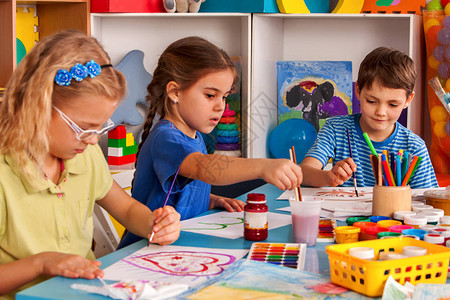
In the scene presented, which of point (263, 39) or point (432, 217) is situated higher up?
point (263, 39)

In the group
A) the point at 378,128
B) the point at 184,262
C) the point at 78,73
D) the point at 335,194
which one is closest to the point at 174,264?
the point at 184,262

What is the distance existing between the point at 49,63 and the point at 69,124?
12 cm

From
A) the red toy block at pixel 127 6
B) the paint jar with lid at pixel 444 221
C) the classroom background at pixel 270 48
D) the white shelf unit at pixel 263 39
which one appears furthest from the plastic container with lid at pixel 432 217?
the red toy block at pixel 127 6

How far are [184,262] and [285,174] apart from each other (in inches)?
11.1

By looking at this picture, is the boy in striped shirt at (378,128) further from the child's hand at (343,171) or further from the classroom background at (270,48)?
the classroom background at (270,48)

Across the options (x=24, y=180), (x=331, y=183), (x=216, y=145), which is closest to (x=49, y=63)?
(x=24, y=180)

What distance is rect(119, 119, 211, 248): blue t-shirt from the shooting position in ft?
4.38

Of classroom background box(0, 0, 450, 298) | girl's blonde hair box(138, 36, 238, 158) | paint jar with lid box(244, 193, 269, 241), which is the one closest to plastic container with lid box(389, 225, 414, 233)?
paint jar with lid box(244, 193, 269, 241)

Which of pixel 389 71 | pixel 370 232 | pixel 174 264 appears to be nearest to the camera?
pixel 174 264

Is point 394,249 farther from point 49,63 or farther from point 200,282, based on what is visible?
point 49,63

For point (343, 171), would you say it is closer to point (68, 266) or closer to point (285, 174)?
point (285, 174)

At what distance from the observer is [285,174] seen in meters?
1.13

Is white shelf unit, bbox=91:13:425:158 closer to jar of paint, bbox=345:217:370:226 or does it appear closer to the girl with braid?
the girl with braid

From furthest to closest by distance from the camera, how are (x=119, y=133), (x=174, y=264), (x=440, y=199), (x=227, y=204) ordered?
(x=119, y=133)
(x=227, y=204)
(x=440, y=199)
(x=174, y=264)
